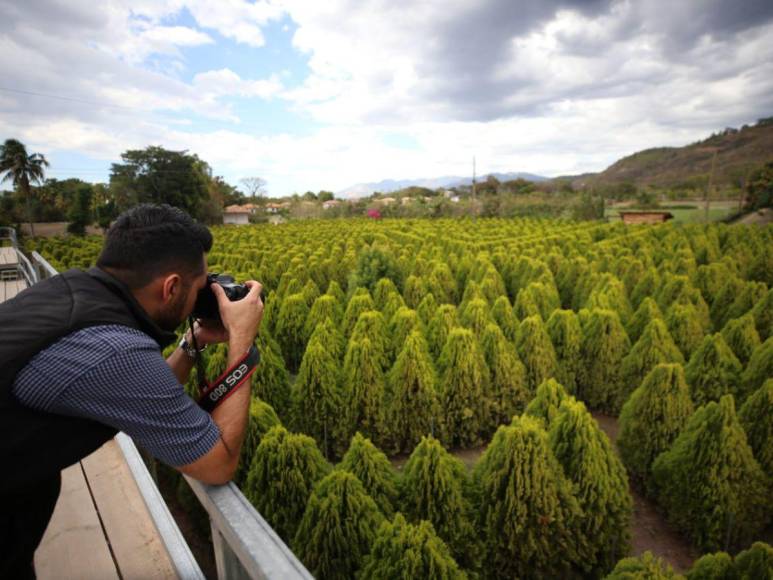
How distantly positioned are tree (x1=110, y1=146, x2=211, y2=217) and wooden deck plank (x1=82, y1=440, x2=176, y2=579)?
50.6 metres

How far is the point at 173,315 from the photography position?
174 cm

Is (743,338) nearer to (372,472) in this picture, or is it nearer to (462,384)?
(462,384)

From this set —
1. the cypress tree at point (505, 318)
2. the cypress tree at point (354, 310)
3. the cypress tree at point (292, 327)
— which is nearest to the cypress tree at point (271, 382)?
the cypress tree at point (354, 310)

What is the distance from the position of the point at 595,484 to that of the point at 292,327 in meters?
7.59

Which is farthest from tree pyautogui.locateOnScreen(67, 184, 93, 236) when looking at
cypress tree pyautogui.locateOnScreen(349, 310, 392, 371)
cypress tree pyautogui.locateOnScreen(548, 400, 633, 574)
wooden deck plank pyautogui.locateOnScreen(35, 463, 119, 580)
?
cypress tree pyautogui.locateOnScreen(548, 400, 633, 574)

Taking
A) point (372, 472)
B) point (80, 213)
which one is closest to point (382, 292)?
point (372, 472)

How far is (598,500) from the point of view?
186 inches

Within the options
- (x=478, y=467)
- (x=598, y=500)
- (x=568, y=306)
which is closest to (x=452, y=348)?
(x=478, y=467)

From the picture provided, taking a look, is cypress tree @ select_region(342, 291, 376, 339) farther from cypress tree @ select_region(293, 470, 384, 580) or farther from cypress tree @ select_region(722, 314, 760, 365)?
cypress tree @ select_region(722, 314, 760, 365)

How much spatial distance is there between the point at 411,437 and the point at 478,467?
111 inches

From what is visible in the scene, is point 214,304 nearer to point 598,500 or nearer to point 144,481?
point 144,481

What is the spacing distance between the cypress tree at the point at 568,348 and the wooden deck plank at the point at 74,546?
8.26 meters

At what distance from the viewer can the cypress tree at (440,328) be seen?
8.85 metres

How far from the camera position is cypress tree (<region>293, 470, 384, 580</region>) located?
145 inches
